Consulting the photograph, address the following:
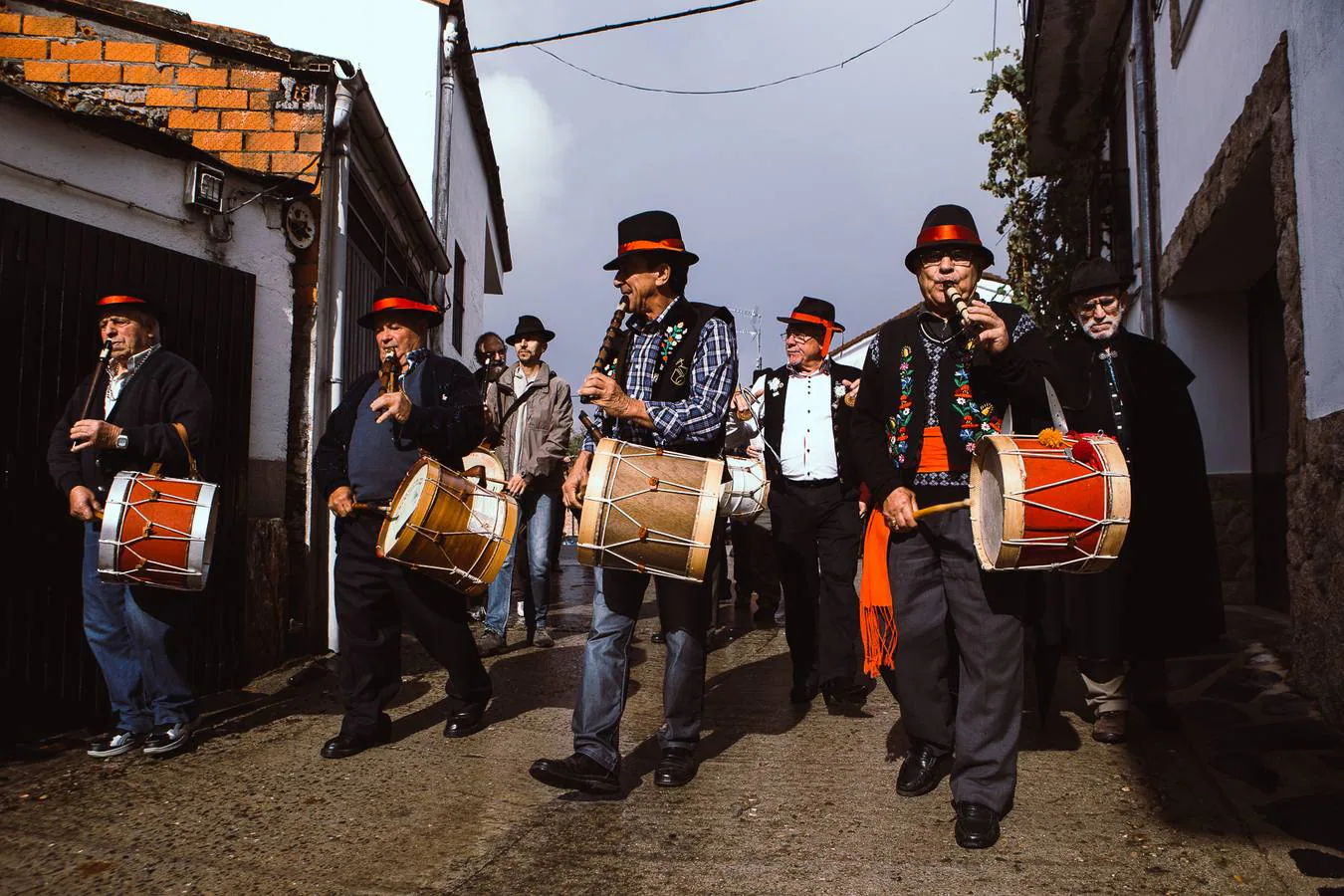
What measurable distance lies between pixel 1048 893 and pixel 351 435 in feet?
10.9

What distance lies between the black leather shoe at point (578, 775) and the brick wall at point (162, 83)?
4.66 metres

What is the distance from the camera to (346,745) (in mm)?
4418

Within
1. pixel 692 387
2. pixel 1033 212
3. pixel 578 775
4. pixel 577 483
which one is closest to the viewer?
pixel 578 775

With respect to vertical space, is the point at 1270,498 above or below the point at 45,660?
above

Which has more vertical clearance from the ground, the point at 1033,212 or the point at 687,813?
the point at 1033,212

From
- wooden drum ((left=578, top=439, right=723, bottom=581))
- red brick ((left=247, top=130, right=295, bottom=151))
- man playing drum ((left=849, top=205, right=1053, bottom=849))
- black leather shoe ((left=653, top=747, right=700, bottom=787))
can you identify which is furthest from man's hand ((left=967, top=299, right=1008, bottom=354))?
red brick ((left=247, top=130, right=295, bottom=151))

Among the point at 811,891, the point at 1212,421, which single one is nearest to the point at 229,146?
the point at 811,891

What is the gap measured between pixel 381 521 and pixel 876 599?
6.94 ft

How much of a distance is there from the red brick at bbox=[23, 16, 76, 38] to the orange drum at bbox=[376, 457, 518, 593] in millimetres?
4698

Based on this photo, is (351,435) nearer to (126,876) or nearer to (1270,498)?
(126,876)

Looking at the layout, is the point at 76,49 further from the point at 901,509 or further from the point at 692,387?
the point at 901,509

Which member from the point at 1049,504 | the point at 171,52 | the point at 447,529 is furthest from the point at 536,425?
the point at 1049,504

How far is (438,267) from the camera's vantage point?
11945 mm

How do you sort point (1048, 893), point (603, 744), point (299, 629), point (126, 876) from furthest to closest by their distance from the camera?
point (299, 629) → point (603, 744) → point (126, 876) → point (1048, 893)
